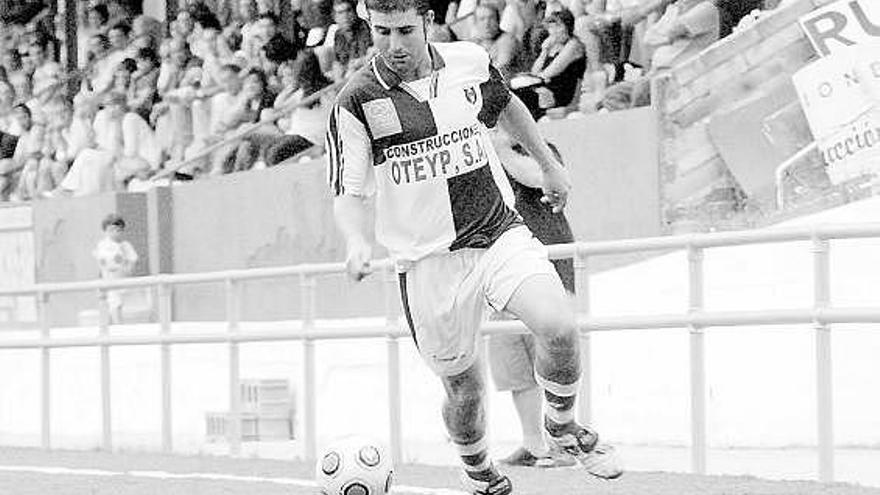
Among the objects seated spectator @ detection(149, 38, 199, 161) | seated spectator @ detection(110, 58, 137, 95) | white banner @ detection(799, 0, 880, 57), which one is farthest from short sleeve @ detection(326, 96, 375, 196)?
seated spectator @ detection(110, 58, 137, 95)

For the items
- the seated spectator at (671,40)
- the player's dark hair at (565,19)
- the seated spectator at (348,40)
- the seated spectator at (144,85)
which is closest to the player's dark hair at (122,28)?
the seated spectator at (144,85)

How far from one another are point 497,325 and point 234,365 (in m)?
3.27

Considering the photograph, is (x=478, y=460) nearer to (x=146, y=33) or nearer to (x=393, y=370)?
(x=393, y=370)

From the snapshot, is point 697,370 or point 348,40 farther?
point 348,40

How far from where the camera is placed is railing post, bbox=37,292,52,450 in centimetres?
1647

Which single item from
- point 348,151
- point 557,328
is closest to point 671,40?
point 348,151

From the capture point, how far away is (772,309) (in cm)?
1068

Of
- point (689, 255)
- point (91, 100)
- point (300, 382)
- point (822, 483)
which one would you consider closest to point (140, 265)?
point (91, 100)

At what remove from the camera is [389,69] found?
870cm

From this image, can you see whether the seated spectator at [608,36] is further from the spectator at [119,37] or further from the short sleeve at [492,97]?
the spectator at [119,37]

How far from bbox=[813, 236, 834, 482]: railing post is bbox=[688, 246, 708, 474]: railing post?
2.29 feet

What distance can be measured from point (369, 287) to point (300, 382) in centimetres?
132

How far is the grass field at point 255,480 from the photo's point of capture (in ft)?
32.0

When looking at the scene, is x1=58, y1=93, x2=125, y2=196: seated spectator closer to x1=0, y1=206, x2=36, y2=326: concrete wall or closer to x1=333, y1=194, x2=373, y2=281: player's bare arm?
x1=0, y1=206, x2=36, y2=326: concrete wall
